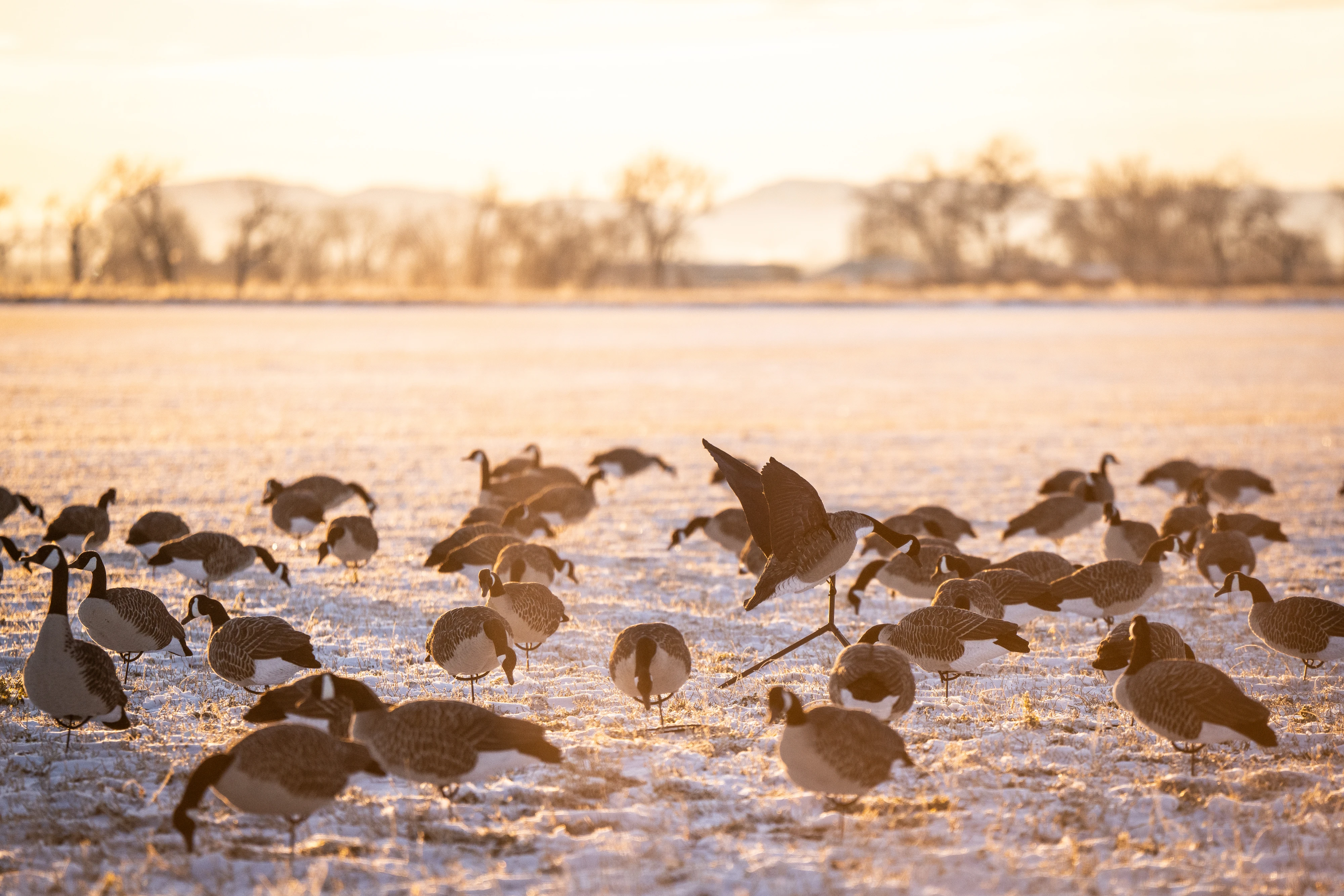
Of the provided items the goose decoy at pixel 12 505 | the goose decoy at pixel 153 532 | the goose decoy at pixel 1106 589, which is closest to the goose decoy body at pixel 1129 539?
the goose decoy at pixel 1106 589

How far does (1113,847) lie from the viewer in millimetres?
5055

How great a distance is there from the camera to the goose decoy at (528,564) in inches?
348

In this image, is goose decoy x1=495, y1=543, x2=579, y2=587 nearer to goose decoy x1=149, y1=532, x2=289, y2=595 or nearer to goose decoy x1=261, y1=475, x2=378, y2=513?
goose decoy x1=149, y1=532, x2=289, y2=595

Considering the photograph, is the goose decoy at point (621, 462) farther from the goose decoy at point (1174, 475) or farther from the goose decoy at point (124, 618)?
the goose decoy at point (124, 618)

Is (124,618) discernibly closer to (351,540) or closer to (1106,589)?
(351,540)

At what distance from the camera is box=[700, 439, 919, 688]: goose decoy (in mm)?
6922

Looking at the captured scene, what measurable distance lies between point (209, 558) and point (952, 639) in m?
6.46

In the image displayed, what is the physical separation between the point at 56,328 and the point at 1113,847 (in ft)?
162

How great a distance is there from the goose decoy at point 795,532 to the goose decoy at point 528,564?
2.43m

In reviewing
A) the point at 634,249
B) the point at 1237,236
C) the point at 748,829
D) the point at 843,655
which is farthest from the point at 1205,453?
the point at 1237,236

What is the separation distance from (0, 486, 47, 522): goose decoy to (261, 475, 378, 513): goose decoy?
2.45 m

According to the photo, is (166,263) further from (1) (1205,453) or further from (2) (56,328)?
(1) (1205,453)

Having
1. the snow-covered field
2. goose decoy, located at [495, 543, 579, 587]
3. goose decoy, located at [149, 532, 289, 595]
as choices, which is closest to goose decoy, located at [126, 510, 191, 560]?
the snow-covered field

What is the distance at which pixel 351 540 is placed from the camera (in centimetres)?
1003
